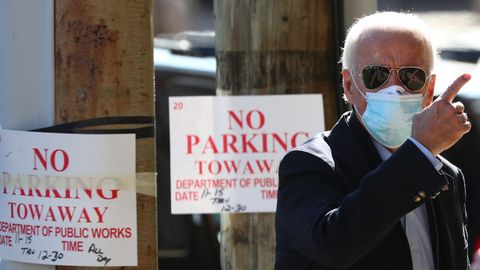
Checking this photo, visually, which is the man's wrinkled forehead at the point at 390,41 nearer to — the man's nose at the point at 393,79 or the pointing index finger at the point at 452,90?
the man's nose at the point at 393,79

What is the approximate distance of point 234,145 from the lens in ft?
13.3

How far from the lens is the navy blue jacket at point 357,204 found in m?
2.34

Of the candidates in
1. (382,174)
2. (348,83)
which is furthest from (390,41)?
(382,174)

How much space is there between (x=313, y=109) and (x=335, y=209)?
1.62 metres

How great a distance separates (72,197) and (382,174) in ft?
3.15

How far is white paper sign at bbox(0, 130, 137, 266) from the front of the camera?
2930mm

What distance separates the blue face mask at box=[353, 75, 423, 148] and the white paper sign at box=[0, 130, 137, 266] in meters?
0.68

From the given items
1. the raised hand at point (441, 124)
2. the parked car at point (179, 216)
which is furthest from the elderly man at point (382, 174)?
the parked car at point (179, 216)

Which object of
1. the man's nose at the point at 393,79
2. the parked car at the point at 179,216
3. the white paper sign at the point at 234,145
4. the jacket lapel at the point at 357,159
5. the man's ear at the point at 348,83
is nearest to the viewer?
the jacket lapel at the point at 357,159

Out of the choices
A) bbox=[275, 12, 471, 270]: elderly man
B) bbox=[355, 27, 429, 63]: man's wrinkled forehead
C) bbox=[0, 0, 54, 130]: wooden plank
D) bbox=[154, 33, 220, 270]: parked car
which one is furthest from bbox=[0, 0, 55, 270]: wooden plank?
bbox=[154, 33, 220, 270]: parked car

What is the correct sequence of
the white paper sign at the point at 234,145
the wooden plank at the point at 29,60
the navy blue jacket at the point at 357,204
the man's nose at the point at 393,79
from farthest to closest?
1. the white paper sign at the point at 234,145
2. the wooden plank at the point at 29,60
3. the man's nose at the point at 393,79
4. the navy blue jacket at the point at 357,204

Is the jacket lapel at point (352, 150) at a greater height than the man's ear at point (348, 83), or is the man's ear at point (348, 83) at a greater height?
the man's ear at point (348, 83)

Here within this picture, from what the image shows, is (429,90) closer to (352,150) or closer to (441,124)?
(352,150)

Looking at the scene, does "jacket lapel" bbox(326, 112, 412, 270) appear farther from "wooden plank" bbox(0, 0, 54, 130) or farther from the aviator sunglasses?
"wooden plank" bbox(0, 0, 54, 130)
